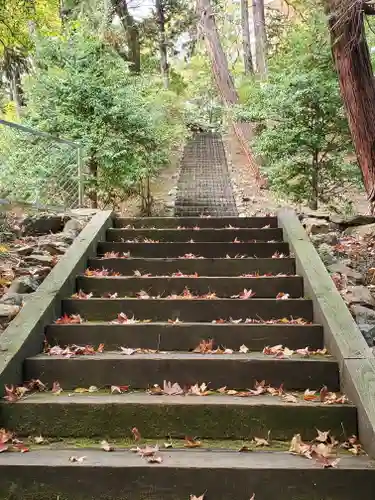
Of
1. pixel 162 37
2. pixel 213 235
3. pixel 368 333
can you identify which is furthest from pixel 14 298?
pixel 162 37

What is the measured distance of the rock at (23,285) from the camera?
4.34m

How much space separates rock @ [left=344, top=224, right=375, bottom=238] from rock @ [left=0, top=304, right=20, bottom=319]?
4295mm

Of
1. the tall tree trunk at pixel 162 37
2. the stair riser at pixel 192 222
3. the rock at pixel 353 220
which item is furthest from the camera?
the tall tree trunk at pixel 162 37

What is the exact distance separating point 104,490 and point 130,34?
16.7 meters

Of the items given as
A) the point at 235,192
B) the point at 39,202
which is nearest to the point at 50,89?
the point at 39,202

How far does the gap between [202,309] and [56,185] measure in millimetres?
4020

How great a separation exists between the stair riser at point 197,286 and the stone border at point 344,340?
0.17 m

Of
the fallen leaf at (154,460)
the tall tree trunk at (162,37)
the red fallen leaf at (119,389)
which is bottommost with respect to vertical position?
the fallen leaf at (154,460)

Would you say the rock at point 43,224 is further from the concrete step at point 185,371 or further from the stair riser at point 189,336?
the concrete step at point 185,371

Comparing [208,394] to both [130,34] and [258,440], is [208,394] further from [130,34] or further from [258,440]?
[130,34]

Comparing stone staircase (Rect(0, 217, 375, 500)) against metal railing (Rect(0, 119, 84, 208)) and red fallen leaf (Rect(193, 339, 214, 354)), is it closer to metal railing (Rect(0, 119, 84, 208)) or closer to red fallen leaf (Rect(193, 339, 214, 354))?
red fallen leaf (Rect(193, 339, 214, 354))

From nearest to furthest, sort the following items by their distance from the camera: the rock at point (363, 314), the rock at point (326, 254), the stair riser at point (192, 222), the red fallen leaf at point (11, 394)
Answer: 1. the red fallen leaf at point (11, 394)
2. the rock at point (363, 314)
3. the rock at point (326, 254)
4. the stair riser at point (192, 222)

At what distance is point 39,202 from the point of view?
684cm

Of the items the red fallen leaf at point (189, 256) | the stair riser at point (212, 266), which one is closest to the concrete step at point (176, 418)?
the stair riser at point (212, 266)
